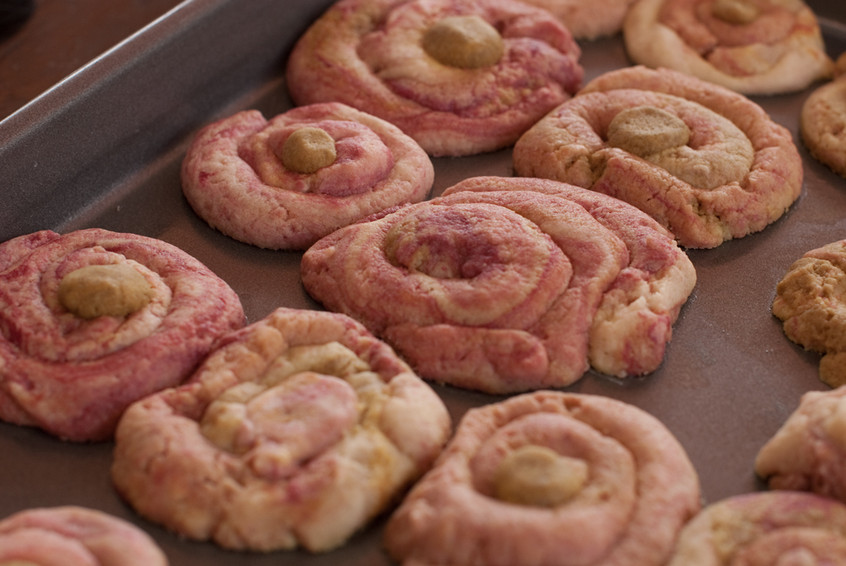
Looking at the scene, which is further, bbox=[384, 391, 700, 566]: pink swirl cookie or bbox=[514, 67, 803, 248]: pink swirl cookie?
bbox=[514, 67, 803, 248]: pink swirl cookie

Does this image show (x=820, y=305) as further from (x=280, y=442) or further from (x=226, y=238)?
(x=226, y=238)

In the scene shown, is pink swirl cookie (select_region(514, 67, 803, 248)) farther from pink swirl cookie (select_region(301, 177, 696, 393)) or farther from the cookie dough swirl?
the cookie dough swirl

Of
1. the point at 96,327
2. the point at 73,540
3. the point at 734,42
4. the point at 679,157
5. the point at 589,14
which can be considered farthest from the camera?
the point at 589,14

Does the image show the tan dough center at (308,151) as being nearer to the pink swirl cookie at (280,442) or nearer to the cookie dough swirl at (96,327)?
the cookie dough swirl at (96,327)

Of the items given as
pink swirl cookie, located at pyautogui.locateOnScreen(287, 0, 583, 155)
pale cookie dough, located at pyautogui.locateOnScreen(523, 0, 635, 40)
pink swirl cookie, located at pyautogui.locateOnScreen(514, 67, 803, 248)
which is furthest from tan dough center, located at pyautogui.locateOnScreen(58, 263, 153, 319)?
pale cookie dough, located at pyautogui.locateOnScreen(523, 0, 635, 40)

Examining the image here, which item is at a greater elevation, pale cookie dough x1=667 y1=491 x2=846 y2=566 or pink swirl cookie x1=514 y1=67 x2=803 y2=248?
pink swirl cookie x1=514 y1=67 x2=803 y2=248

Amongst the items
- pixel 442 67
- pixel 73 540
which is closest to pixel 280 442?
pixel 73 540
